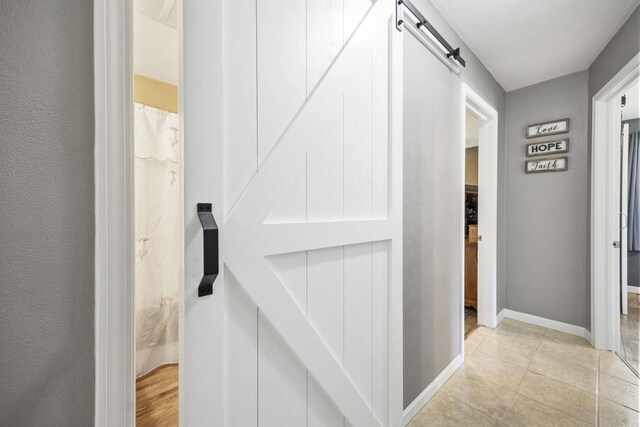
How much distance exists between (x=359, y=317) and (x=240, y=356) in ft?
1.80

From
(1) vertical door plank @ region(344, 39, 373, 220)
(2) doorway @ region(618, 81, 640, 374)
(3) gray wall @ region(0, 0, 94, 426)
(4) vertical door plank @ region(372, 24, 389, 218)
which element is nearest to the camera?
(3) gray wall @ region(0, 0, 94, 426)

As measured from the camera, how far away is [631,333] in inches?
99.7

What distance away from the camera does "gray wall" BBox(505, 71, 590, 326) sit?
8.32 feet

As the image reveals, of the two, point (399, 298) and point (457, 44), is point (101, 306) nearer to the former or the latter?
point (399, 298)

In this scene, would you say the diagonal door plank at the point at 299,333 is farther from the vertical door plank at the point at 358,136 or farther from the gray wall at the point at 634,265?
Result: the gray wall at the point at 634,265

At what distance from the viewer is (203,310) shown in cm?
68

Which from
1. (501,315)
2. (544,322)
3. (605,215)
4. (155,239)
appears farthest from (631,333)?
(155,239)

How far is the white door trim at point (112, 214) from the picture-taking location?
1.90 feet

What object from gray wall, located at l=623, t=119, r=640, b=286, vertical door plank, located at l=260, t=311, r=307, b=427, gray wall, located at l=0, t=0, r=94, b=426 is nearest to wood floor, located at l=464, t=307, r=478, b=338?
vertical door plank, located at l=260, t=311, r=307, b=427

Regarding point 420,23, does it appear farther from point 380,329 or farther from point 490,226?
point 490,226

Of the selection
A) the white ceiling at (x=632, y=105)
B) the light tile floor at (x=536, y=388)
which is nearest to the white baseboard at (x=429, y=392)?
the light tile floor at (x=536, y=388)

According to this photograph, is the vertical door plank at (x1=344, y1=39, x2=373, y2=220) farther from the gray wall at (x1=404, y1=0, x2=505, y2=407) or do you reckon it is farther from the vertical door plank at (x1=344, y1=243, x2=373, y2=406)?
the gray wall at (x1=404, y1=0, x2=505, y2=407)

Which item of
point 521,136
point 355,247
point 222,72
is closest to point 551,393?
point 355,247

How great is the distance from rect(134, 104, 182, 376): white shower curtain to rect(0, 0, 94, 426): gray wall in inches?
61.7
